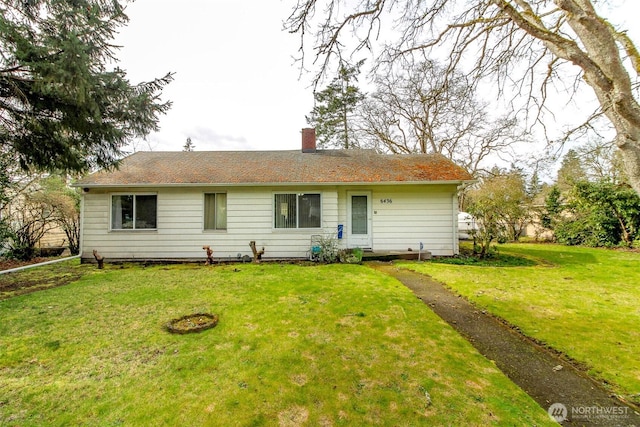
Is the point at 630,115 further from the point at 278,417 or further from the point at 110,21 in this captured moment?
the point at 110,21

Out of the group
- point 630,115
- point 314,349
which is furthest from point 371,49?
point 314,349

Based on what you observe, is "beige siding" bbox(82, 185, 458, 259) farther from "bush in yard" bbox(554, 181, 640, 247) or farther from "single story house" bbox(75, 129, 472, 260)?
"bush in yard" bbox(554, 181, 640, 247)

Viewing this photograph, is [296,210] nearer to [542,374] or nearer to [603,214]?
[542,374]

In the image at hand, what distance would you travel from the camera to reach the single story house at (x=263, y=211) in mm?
8508

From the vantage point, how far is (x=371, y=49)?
4746mm

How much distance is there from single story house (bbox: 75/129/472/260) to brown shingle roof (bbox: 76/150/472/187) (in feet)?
0.21

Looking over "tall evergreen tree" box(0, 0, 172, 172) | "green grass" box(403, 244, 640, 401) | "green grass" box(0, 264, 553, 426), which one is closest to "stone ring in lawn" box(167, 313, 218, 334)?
"green grass" box(0, 264, 553, 426)

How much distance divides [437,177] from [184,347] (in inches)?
320

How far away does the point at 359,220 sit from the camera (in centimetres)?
909

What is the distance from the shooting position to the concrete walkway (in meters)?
2.11

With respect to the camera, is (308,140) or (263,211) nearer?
(263,211)

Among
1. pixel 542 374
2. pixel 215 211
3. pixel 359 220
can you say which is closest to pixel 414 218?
pixel 359 220
